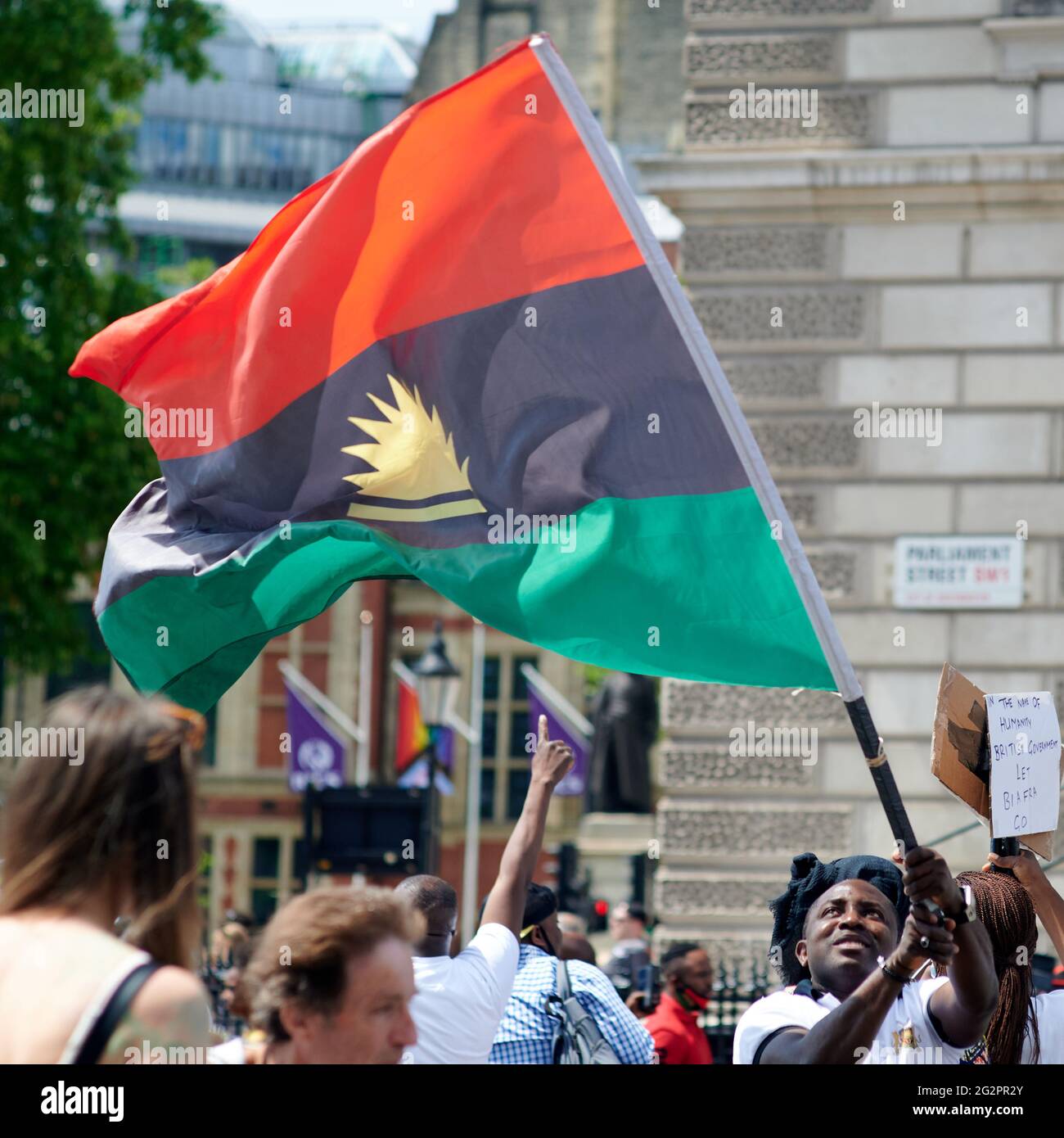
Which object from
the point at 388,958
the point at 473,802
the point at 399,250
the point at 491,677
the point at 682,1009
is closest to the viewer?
the point at 388,958

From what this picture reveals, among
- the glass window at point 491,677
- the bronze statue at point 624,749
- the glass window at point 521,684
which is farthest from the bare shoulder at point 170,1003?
the glass window at point 491,677

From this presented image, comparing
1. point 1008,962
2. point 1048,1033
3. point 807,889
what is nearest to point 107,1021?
point 807,889

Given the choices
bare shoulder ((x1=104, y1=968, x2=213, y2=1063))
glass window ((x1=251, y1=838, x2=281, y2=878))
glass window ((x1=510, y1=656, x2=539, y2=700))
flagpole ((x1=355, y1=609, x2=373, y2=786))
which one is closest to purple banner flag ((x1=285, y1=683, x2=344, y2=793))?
flagpole ((x1=355, y1=609, x2=373, y2=786))

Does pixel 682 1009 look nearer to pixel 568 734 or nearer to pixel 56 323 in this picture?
pixel 56 323

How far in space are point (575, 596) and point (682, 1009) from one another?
3360mm

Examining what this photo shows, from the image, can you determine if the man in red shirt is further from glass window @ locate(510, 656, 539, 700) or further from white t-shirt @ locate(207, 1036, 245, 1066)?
glass window @ locate(510, 656, 539, 700)

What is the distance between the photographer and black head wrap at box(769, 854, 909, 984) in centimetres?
464

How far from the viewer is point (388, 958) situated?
10.6 feet

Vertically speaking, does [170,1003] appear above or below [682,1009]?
above

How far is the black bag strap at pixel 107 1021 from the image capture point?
274cm

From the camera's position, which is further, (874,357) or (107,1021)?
(874,357)

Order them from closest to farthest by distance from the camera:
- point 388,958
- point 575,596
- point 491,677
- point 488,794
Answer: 1. point 388,958
2. point 575,596
3. point 488,794
4. point 491,677

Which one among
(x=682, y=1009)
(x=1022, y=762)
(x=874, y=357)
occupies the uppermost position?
(x=874, y=357)
